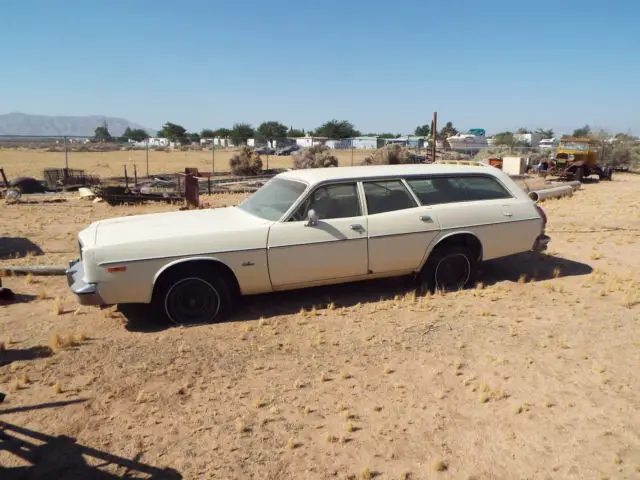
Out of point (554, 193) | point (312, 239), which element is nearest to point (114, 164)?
point (554, 193)

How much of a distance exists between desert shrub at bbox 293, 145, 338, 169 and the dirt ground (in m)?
20.2

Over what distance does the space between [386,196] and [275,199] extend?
1.23 m

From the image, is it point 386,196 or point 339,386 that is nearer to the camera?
point 339,386

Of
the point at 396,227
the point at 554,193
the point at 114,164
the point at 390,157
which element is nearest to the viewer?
the point at 396,227

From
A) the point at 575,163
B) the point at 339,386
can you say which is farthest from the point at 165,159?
the point at 339,386

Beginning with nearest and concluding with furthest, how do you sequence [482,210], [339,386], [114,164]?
1. [339,386]
2. [482,210]
3. [114,164]

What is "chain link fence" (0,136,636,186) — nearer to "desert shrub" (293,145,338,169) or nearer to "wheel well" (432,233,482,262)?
"desert shrub" (293,145,338,169)

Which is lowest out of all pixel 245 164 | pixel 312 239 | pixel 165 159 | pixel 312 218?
pixel 312 239

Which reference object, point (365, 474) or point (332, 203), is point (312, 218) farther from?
point (365, 474)

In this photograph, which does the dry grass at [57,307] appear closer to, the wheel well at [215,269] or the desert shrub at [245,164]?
the wheel well at [215,269]

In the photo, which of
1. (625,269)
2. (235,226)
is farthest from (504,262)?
(235,226)

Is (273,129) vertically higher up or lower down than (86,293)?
higher up

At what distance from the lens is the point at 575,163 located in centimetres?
2198

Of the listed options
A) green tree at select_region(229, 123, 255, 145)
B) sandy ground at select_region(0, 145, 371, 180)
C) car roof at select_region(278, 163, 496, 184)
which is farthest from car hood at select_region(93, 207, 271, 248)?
green tree at select_region(229, 123, 255, 145)
